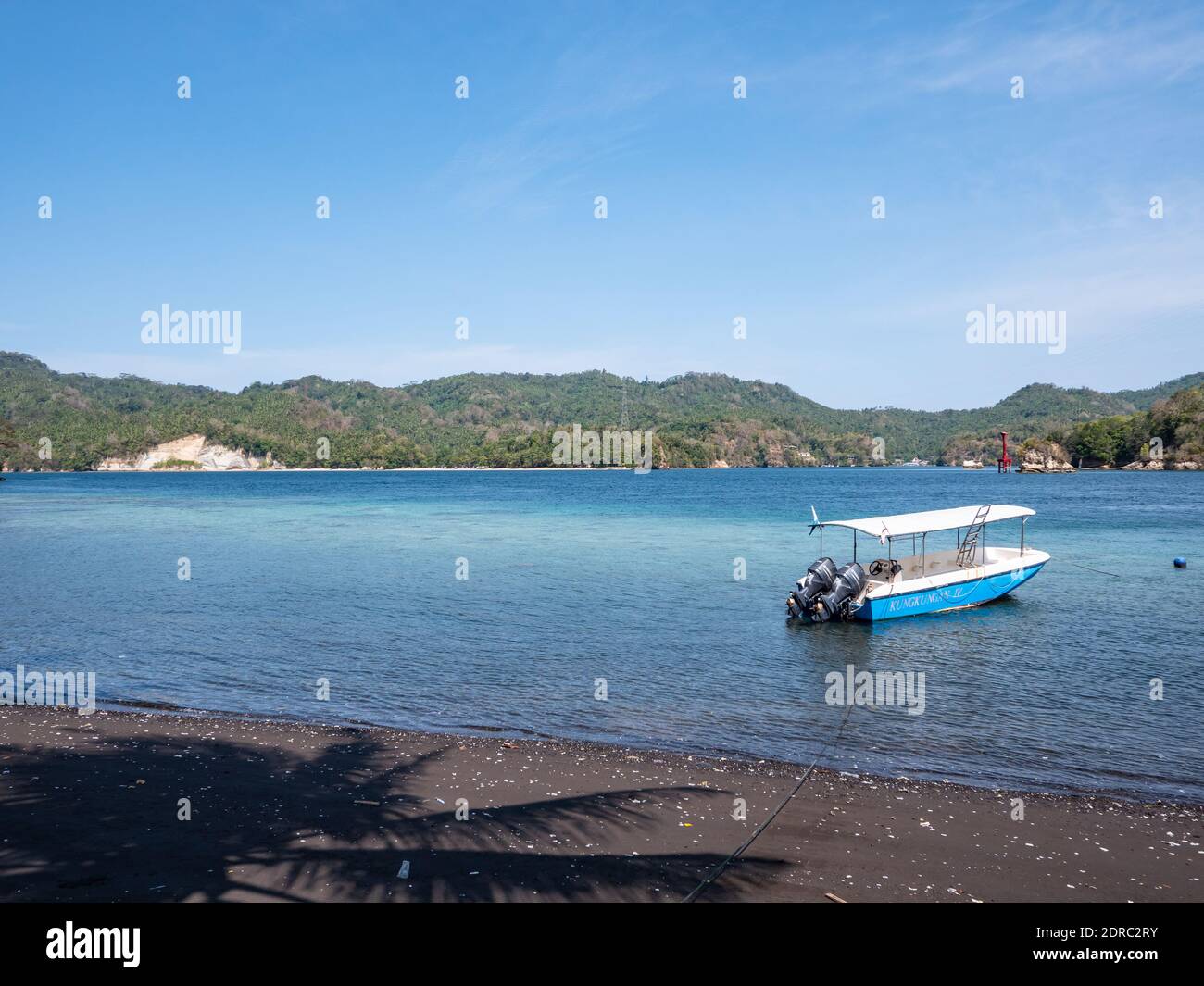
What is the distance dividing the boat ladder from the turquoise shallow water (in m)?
2.18

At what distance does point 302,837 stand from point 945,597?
70.2 feet

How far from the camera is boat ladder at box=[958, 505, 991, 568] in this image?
26.3 meters

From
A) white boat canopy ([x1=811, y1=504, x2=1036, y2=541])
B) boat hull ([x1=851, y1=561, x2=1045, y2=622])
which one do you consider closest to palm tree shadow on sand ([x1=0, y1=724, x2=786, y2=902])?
boat hull ([x1=851, y1=561, x2=1045, y2=622])

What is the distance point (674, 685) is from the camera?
664 inches

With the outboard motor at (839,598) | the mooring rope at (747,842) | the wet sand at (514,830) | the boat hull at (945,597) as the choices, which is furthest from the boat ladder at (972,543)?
the wet sand at (514,830)

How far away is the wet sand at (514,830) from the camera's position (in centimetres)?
767

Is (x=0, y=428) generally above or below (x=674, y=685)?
above

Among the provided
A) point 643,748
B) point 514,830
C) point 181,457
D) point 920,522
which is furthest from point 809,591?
point 181,457

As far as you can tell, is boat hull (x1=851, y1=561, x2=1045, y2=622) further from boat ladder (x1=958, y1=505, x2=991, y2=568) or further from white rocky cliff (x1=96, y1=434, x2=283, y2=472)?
white rocky cliff (x1=96, y1=434, x2=283, y2=472)

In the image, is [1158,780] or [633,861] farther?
[1158,780]
